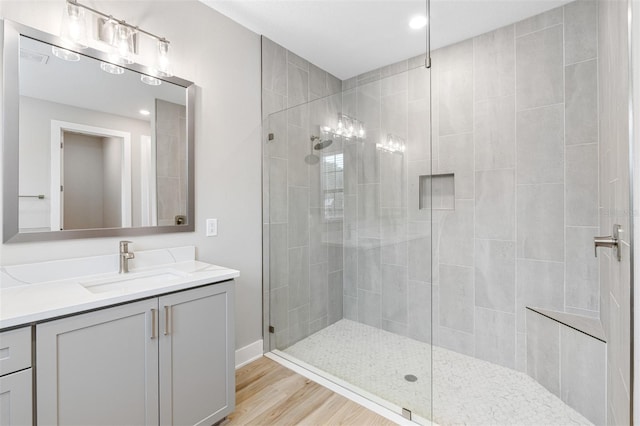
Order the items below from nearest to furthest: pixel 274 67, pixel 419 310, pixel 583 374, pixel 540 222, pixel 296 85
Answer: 1. pixel 583 374
2. pixel 419 310
3. pixel 540 222
4. pixel 274 67
5. pixel 296 85

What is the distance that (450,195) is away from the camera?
2492 mm

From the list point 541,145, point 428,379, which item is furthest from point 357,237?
point 541,145

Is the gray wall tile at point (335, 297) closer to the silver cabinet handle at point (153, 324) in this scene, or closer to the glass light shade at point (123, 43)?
the silver cabinet handle at point (153, 324)

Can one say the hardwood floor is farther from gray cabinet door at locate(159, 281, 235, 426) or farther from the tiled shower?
the tiled shower

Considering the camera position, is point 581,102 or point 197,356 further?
point 581,102

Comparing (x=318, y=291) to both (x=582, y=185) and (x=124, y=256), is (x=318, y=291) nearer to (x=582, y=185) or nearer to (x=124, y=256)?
(x=124, y=256)

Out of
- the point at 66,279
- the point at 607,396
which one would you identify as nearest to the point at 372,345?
the point at 607,396

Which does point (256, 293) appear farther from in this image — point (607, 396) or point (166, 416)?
point (607, 396)

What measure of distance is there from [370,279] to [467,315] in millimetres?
885

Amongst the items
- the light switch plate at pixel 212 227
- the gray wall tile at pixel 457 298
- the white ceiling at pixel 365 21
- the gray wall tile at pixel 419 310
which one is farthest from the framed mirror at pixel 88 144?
the gray wall tile at pixel 457 298

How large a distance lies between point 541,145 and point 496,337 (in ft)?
4.74

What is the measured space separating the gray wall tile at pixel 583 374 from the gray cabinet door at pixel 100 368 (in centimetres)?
228

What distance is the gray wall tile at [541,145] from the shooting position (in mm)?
2010

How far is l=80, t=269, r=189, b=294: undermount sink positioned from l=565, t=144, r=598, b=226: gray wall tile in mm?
2467
